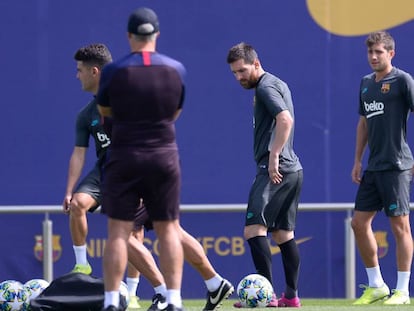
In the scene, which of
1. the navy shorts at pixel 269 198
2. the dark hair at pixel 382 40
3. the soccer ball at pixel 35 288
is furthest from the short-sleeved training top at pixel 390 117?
the soccer ball at pixel 35 288

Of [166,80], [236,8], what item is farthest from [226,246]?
[166,80]

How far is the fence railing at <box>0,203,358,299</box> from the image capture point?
35.3 ft

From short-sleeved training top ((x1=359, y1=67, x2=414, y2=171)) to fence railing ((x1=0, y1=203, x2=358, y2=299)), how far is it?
1.72 m

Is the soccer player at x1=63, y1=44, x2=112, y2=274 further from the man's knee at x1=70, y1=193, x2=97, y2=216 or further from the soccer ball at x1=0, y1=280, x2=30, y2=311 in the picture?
the soccer ball at x1=0, y1=280, x2=30, y2=311

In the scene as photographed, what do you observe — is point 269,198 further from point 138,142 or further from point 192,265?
point 138,142

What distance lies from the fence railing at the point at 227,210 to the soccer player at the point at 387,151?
1556 mm

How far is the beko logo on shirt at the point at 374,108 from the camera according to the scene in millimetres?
9023

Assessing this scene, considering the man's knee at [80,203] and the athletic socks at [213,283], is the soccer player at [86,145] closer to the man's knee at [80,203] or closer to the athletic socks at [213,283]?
the man's knee at [80,203]

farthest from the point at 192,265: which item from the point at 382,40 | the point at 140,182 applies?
the point at 382,40

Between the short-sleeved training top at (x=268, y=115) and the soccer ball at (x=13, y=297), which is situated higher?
the short-sleeved training top at (x=268, y=115)

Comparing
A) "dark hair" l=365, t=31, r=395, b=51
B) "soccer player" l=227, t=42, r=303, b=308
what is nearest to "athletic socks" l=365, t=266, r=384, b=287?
"soccer player" l=227, t=42, r=303, b=308

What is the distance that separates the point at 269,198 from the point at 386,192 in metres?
1.04

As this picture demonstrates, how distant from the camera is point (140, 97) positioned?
6.32 metres

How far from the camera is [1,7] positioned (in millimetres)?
10938
